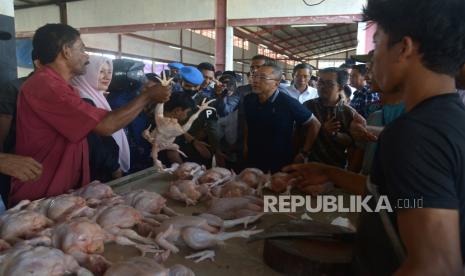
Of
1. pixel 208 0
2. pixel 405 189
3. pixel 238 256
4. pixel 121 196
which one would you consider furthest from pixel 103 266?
pixel 208 0

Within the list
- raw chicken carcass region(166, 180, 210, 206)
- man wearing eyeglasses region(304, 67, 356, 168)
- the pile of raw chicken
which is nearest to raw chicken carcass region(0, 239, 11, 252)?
the pile of raw chicken

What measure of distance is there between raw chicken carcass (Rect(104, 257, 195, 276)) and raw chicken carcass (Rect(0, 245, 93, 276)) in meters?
0.11

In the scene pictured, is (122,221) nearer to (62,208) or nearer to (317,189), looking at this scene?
(62,208)

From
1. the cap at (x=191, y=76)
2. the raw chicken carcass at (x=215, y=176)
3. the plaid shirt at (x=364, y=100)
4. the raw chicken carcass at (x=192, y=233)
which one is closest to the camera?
the raw chicken carcass at (x=192, y=233)

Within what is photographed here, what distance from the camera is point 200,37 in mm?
19141

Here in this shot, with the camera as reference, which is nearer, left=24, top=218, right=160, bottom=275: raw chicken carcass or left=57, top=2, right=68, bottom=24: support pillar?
left=24, top=218, right=160, bottom=275: raw chicken carcass

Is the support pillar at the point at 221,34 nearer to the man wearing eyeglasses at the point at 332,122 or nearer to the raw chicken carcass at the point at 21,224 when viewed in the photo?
the man wearing eyeglasses at the point at 332,122

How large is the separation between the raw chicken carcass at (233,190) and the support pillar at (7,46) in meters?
2.03

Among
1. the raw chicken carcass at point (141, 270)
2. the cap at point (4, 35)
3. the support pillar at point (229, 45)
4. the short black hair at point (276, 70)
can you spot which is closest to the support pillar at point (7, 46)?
the cap at point (4, 35)

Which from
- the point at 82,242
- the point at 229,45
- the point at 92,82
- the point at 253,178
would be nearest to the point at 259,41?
the point at 229,45

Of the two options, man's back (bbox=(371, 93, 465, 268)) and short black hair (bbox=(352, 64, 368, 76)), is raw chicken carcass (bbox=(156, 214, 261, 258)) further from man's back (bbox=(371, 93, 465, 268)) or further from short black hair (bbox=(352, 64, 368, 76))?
short black hair (bbox=(352, 64, 368, 76))

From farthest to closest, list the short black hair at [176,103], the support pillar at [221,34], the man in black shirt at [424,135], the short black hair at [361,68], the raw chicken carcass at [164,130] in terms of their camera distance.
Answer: the support pillar at [221,34] → the short black hair at [361,68] → the short black hair at [176,103] → the raw chicken carcass at [164,130] → the man in black shirt at [424,135]

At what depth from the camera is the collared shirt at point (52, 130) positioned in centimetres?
194

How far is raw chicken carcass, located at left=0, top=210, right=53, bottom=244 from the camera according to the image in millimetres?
1502
